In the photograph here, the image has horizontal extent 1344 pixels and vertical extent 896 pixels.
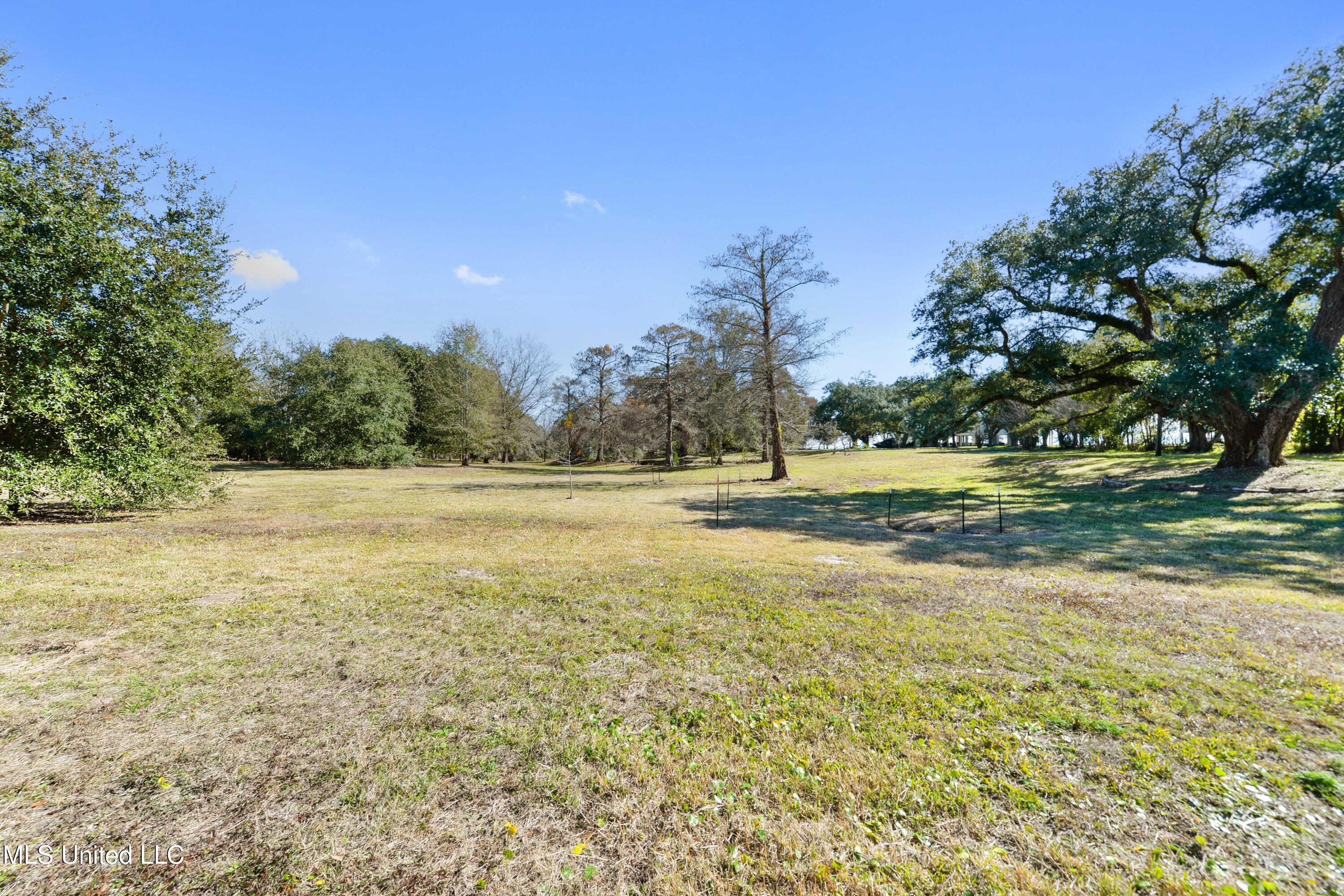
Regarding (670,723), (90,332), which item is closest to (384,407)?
(90,332)

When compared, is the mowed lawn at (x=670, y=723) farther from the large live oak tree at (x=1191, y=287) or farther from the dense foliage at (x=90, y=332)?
the large live oak tree at (x=1191, y=287)

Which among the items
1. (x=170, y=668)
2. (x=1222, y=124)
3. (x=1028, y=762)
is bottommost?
(x=1028, y=762)

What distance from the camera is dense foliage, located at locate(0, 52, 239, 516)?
935 cm

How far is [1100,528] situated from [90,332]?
22.7 metres

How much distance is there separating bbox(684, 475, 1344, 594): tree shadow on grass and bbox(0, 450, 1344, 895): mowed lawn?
276 mm

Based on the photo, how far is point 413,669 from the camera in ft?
14.0

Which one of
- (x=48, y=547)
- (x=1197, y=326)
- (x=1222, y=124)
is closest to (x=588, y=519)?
(x=48, y=547)

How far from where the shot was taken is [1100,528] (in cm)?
1143

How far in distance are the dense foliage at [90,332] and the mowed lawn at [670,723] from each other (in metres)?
3.26

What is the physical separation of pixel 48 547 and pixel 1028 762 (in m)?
13.7

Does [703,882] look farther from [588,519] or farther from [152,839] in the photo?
[588,519]

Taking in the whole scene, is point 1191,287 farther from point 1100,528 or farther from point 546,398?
point 546,398

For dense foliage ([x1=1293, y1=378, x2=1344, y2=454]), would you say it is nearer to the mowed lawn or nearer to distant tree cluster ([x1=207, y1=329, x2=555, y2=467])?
the mowed lawn

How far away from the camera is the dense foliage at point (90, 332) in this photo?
30.7 feet
